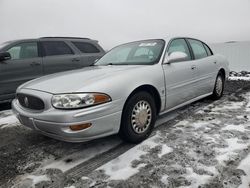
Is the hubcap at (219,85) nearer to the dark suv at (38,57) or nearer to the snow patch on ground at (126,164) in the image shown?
the snow patch on ground at (126,164)

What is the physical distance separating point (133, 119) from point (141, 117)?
0.14m

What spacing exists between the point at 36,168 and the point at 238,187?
2115 millimetres

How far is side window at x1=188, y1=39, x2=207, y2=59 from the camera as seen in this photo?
4.77 meters

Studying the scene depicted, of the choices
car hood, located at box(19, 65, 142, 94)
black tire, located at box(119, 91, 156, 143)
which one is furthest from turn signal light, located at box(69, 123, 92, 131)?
black tire, located at box(119, 91, 156, 143)

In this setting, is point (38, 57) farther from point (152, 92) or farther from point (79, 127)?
point (79, 127)

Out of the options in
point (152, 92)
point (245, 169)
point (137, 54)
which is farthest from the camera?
point (137, 54)

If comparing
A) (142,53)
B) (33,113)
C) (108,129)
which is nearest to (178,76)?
(142,53)

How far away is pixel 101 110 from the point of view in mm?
2822

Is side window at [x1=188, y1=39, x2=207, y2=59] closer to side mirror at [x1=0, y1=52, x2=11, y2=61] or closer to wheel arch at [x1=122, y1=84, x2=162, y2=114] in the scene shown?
wheel arch at [x1=122, y1=84, x2=162, y2=114]

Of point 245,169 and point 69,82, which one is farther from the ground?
point 69,82

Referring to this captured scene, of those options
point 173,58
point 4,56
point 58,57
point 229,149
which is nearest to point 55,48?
point 58,57

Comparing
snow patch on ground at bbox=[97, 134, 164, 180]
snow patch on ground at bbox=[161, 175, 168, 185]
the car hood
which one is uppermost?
the car hood

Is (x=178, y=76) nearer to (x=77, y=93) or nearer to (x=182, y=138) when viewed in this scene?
(x=182, y=138)

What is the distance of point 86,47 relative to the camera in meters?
7.01
